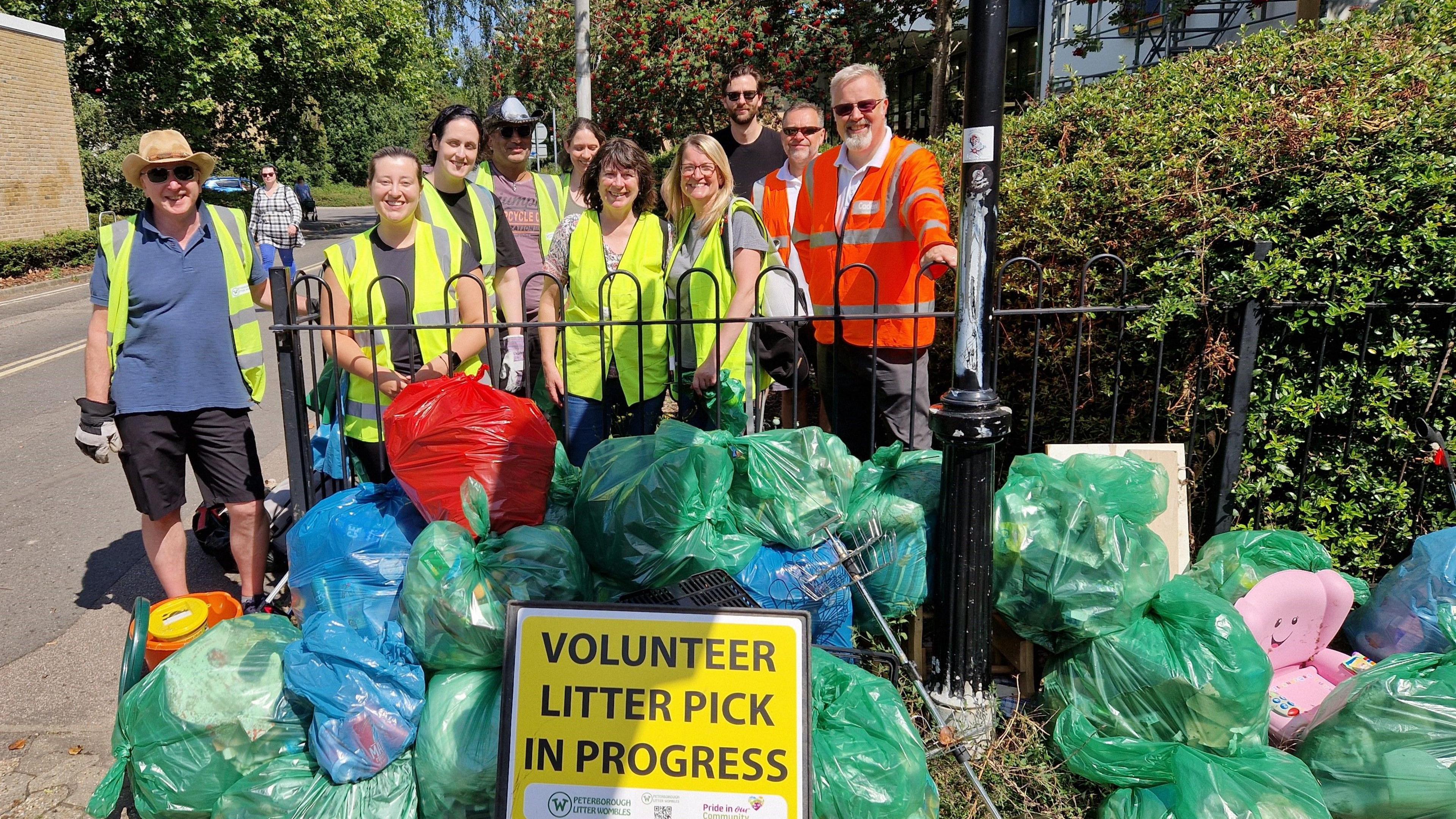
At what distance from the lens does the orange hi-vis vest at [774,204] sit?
4.68 metres

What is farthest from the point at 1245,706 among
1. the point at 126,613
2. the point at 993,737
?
the point at 126,613

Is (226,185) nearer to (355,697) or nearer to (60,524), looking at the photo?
(60,524)

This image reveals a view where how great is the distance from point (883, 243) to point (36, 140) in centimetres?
2198

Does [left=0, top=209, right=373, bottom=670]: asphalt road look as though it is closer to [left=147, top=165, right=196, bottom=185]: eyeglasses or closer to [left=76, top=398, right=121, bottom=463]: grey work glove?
[left=76, top=398, right=121, bottom=463]: grey work glove

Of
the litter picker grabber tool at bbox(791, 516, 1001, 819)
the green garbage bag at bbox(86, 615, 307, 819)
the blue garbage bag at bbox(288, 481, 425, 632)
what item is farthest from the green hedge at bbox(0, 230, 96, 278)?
the litter picker grabber tool at bbox(791, 516, 1001, 819)

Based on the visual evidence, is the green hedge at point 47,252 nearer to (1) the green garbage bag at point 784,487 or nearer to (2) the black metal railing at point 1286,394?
(1) the green garbage bag at point 784,487

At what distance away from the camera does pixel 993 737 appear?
281cm

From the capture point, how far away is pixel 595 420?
151 inches

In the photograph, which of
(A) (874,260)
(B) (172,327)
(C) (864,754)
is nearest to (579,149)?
(A) (874,260)

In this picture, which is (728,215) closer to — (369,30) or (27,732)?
(27,732)

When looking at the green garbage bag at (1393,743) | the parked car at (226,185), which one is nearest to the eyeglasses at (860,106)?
the green garbage bag at (1393,743)

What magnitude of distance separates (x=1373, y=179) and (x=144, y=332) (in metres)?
4.32

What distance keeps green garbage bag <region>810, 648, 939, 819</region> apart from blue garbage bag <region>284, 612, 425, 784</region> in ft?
3.53

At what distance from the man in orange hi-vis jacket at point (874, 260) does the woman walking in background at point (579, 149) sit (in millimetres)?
1513
